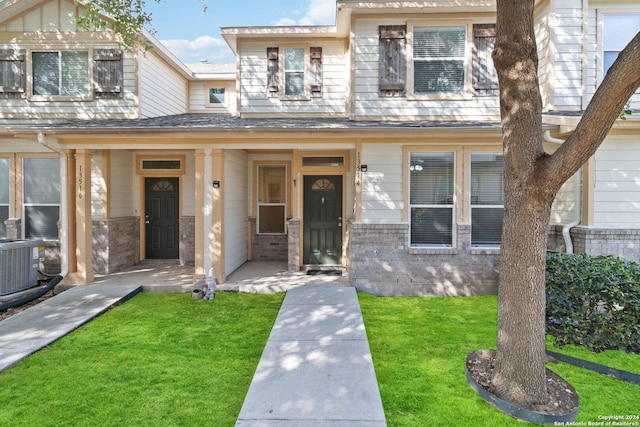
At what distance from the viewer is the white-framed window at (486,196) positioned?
657 centimetres

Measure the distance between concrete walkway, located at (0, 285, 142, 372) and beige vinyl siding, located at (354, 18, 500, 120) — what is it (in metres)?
5.74

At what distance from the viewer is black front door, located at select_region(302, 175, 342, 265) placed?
8.10 metres

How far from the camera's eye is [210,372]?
369 cm

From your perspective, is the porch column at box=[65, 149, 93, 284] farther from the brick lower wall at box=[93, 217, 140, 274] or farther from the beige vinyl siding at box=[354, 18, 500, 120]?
the beige vinyl siding at box=[354, 18, 500, 120]

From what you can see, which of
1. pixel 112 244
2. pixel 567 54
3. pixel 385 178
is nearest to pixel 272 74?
pixel 385 178

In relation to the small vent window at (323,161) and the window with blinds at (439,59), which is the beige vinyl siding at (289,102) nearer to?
the small vent window at (323,161)

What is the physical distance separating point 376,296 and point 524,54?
14.9ft

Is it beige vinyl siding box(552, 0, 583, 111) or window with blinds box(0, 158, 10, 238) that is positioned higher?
beige vinyl siding box(552, 0, 583, 111)

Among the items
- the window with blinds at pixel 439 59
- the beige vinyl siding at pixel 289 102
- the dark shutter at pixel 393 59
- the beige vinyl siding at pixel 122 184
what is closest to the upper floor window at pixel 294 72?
the beige vinyl siding at pixel 289 102

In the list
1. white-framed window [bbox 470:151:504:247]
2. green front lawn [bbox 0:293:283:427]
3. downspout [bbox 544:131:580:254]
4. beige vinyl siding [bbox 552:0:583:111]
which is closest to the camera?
green front lawn [bbox 0:293:283:427]

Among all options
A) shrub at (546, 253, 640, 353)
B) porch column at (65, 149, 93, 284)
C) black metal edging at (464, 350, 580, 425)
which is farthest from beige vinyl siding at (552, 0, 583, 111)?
porch column at (65, 149, 93, 284)

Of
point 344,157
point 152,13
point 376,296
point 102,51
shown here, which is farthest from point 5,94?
point 376,296

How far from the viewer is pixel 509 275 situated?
321cm

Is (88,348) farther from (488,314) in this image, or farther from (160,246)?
(488,314)
